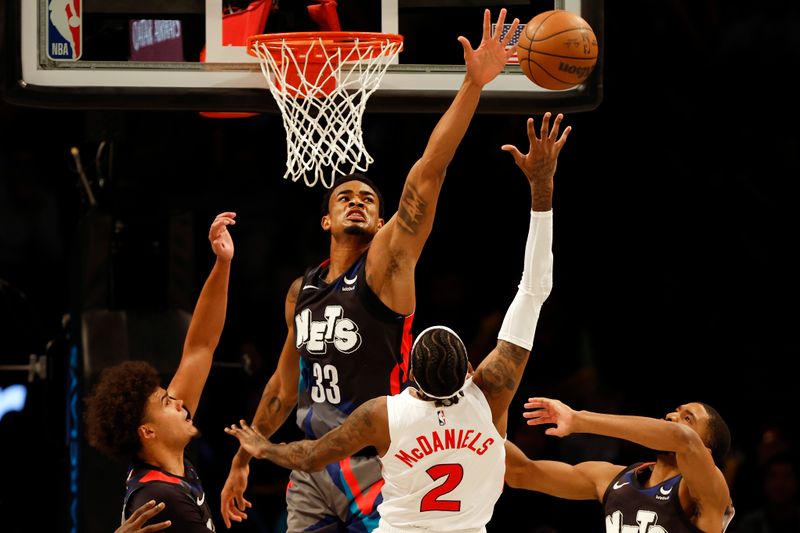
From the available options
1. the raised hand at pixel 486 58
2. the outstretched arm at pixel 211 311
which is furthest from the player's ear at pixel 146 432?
the raised hand at pixel 486 58

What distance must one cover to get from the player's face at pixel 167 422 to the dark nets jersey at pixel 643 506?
179 cm

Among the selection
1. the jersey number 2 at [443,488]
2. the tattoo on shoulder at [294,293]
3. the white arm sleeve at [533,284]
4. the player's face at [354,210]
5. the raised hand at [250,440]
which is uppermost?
the player's face at [354,210]

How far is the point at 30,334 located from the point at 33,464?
0.89 meters

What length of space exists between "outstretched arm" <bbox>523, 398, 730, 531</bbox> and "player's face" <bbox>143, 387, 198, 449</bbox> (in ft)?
3.85

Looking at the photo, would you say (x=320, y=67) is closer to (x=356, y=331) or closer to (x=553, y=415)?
(x=356, y=331)

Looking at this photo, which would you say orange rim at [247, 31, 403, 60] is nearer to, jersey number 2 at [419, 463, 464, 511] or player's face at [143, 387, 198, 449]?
player's face at [143, 387, 198, 449]

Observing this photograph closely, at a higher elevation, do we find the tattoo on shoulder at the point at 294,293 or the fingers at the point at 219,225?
the fingers at the point at 219,225

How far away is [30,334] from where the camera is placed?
26.0ft

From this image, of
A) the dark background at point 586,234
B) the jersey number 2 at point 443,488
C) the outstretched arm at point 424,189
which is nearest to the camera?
the jersey number 2 at point 443,488

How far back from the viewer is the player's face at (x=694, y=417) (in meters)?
5.10

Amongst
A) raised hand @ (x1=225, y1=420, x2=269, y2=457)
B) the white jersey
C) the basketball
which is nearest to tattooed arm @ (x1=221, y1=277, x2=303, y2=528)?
raised hand @ (x1=225, y1=420, x2=269, y2=457)

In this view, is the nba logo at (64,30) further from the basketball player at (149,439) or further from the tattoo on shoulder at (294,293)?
the basketball player at (149,439)

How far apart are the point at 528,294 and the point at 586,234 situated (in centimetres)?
419

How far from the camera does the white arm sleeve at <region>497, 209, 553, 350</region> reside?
14.0 ft
